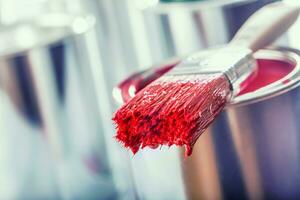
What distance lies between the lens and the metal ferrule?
472 millimetres

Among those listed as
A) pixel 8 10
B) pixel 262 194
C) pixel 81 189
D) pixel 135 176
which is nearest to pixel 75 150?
pixel 81 189

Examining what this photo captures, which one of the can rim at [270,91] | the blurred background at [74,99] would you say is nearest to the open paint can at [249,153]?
the can rim at [270,91]

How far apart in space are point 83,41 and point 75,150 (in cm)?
14

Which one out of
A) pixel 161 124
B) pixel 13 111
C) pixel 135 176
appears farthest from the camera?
pixel 13 111

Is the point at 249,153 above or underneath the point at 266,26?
underneath

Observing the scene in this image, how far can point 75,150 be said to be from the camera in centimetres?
69

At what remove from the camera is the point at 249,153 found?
0.46 meters

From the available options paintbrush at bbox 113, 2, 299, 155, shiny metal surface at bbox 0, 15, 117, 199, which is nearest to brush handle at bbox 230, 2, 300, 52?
paintbrush at bbox 113, 2, 299, 155

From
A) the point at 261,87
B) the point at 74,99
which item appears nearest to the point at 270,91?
the point at 261,87

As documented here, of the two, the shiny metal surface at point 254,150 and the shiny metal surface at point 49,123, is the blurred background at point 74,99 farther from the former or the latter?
the shiny metal surface at point 254,150

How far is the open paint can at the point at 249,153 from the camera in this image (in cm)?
46

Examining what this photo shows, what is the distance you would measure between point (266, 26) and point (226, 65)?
11cm

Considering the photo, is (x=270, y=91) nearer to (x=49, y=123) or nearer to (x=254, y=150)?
(x=254, y=150)

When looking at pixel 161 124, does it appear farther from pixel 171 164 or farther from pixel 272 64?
pixel 272 64
